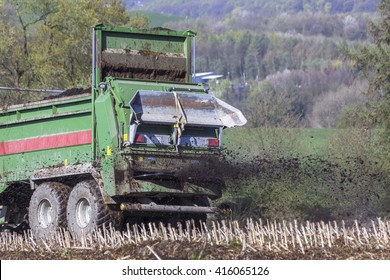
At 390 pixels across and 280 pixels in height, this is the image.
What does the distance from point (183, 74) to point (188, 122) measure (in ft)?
→ 6.22

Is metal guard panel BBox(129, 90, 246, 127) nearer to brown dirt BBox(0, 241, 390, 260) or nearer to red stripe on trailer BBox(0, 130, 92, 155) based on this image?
red stripe on trailer BBox(0, 130, 92, 155)

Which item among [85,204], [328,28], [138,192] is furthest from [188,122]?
[328,28]

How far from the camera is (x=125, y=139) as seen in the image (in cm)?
1455

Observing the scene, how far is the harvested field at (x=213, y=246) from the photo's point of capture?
38.5 ft

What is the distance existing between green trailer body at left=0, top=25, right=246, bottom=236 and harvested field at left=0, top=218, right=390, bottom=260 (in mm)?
532

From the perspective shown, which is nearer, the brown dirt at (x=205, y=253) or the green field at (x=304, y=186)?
the brown dirt at (x=205, y=253)

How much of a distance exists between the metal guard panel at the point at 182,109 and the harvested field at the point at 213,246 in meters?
1.68

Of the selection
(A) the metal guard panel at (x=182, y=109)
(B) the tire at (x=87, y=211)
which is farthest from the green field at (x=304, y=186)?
(B) the tire at (x=87, y=211)

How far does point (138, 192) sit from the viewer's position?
574 inches

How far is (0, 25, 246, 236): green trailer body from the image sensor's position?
14625 millimetres

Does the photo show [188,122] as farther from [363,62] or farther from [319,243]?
[363,62]

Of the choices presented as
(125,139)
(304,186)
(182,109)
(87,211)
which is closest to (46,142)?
(87,211)

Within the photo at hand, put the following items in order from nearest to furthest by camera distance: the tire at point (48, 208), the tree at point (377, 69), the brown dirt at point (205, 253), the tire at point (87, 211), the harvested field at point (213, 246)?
the brown dirt at point (205, 253) < the harvested field at point (213, 246) < the tire at point (87, 211) < the tire at point (48, 208) < the tree at point (377, 69)

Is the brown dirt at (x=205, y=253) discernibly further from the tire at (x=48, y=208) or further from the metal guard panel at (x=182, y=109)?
the tire at (x=48, y=208)
